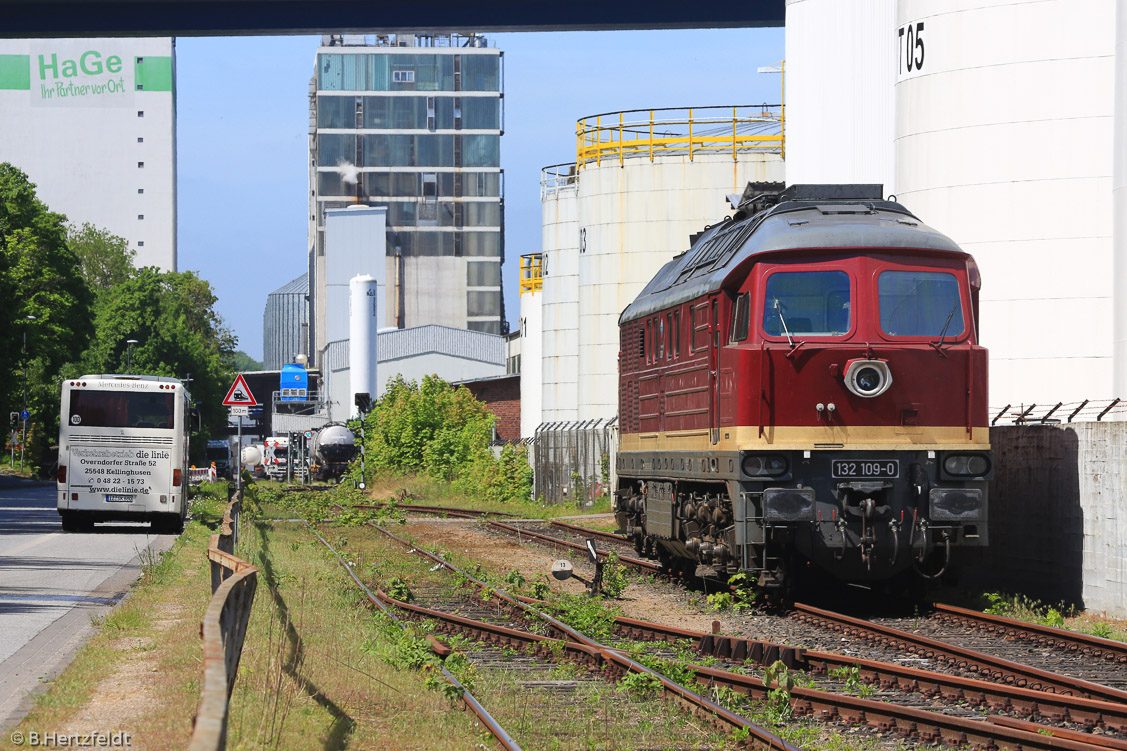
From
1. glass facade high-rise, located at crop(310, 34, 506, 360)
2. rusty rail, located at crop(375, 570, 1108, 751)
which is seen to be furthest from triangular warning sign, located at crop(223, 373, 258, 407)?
glass facade high-rise, located at crop(310, 34, 506, 360)

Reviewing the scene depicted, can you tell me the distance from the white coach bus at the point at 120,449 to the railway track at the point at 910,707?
18473 mm

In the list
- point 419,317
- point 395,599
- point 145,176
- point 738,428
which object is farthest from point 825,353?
point 145,176

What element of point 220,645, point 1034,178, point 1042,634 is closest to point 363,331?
point 1034,178

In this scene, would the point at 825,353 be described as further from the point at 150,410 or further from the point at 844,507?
the point at 150,410

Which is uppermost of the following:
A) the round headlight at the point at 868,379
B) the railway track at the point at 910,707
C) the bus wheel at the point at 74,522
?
the round headlight at the point at 868,379

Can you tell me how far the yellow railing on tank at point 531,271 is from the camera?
61.7 metres

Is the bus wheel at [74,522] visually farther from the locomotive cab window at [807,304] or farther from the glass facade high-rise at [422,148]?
the glass facade high-rise at [422,148]

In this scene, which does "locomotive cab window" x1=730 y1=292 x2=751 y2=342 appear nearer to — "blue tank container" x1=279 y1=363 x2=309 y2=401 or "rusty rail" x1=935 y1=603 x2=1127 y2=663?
"rusty rail" x1=935 y1=603 x2=1127 y2=663

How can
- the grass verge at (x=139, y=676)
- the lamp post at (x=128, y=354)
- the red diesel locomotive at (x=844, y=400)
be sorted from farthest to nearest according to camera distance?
1. the lamp post at (x=128, y=354)
2. the red diesel locomotive at (x=844, y=400)
3. the grass verge at (x=139, y=676)

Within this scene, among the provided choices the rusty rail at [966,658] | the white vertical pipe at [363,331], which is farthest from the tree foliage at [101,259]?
the rusty rail at [966,658]

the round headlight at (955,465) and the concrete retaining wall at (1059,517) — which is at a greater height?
the round headlight at (955,465)

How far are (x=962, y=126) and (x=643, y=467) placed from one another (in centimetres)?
792

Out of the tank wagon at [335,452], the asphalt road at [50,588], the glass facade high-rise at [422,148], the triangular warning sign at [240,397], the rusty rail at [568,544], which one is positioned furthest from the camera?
the glass facade high-rise at [422,148]

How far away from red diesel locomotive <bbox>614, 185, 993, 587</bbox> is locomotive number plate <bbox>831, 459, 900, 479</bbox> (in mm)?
Result: 12
